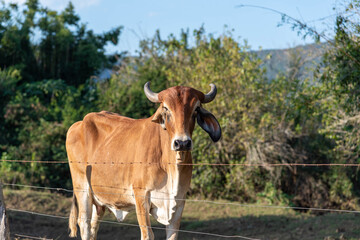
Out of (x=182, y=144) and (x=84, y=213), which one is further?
(x=84, y=213)

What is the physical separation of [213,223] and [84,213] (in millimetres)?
5277

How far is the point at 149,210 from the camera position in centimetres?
548

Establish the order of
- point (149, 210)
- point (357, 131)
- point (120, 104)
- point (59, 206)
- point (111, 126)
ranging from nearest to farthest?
point (149, 210) < point (111, 126) < point (357, 131) < point (59, 206) < point (120, 104)

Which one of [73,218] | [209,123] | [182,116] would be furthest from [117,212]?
[182,116]

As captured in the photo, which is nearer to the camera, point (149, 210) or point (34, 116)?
point (149, 210)

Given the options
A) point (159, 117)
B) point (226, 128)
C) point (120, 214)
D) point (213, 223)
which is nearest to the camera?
point (159, 117)

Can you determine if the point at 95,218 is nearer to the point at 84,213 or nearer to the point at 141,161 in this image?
the point at 84,213

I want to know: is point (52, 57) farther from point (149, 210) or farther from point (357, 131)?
point (149, 210)

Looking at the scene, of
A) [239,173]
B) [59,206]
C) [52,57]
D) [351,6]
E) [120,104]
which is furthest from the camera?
[52,57]

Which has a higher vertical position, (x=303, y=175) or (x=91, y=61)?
(x=91, y=61)

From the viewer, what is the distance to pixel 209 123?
5.40m

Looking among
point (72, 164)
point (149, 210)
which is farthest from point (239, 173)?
point (149, 210)

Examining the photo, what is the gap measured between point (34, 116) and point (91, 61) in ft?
19.3

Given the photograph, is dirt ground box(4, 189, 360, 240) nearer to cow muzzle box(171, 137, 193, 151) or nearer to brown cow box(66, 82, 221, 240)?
brown cow box(66, 82, 221, 240)
